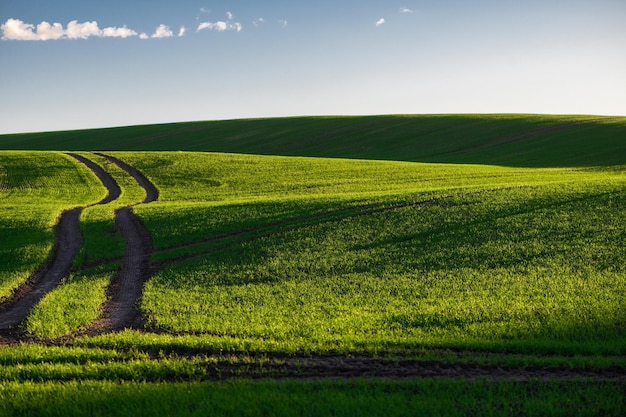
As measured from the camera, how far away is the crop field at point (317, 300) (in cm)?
955

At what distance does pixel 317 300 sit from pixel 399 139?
78.4 metres

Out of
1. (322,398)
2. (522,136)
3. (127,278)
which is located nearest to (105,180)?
(127,278)

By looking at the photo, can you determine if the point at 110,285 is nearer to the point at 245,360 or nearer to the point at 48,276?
the point at 48,276

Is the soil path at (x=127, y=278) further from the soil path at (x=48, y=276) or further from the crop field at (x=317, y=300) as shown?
the soil path at (x=48, y=276)

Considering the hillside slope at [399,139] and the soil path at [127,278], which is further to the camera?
the hillside slope at [399,139]

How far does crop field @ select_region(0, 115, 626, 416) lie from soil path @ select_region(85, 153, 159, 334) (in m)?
0.12

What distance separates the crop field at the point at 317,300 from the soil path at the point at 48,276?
0.43 ft

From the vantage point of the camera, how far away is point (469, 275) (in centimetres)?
1859

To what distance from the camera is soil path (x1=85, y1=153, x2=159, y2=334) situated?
15.3 metres

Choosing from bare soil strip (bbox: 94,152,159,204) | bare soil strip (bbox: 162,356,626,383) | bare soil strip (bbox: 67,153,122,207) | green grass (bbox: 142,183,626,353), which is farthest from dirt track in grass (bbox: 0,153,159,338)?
bare soil strip (bbox: 94,152,159,204)

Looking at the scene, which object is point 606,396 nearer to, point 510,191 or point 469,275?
point 469,275

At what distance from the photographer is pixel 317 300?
1655cm

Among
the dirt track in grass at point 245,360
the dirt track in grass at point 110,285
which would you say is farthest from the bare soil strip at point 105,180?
the dirt track in grass at point 245,360

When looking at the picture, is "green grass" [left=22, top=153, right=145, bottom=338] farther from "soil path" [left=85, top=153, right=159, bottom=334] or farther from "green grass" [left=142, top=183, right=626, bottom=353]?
"green grass" [left=142, top=183, right=626, bottom=353]
